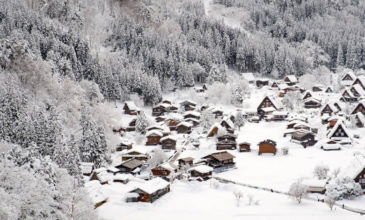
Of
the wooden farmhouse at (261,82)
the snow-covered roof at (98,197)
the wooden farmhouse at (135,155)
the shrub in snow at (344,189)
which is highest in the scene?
the shrub in snow at (344,189)

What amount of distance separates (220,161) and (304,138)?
16.3 meters

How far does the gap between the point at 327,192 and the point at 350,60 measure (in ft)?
339

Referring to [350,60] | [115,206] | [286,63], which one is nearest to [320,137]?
[115,206]

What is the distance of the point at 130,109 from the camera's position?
247 ft

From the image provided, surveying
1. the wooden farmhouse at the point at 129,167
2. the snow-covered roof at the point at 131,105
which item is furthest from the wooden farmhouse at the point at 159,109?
the wooden farmhouse at the point at 129,167

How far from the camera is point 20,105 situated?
43438mm

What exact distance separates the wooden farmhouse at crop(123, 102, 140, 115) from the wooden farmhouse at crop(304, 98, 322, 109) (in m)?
39.2

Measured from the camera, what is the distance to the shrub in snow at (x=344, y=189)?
33.8m

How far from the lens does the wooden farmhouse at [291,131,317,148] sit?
53406 mm

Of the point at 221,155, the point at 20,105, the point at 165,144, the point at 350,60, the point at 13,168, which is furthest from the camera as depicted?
the point at 350,60

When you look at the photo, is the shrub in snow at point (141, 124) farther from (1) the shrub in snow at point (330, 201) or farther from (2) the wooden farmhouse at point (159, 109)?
(1) the shrub in snow at point (330, 201)

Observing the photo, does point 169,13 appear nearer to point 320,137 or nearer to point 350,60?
point 350,60

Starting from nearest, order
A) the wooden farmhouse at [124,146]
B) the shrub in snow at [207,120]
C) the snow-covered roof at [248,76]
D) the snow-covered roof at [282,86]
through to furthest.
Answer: the wooden farmhouse at [124,146] → the shrub in snow at [207,120] → the snow-covered roof at [282,86] → the snow-covered roof at [248,76]

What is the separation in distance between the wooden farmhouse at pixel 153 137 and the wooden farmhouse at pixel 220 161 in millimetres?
13576
